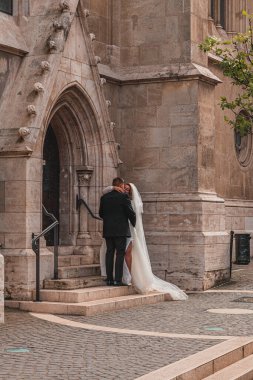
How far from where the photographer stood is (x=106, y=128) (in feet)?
56.5

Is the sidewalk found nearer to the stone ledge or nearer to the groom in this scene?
the groom

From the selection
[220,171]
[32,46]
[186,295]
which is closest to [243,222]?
[220,171]

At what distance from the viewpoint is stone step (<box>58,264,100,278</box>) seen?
15383mm

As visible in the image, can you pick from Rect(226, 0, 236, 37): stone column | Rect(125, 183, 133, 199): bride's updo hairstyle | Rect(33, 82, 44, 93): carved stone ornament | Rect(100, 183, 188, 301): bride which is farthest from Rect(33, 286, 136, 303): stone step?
Rect(226, 0, 236, 37): stone column

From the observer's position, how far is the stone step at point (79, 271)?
15.4 meters

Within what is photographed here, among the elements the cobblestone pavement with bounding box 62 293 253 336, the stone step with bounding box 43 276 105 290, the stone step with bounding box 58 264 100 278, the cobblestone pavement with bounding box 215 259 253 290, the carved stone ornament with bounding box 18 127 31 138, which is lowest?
the cobblestone pavement with bounding box 62 293 253 336

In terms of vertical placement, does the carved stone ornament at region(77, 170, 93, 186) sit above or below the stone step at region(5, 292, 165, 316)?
above

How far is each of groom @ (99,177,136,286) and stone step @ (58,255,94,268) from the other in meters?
0.88

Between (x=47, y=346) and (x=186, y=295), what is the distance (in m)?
6.63

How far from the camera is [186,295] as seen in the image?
16.7 meters

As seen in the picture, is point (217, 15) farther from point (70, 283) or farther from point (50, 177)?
point (70, 283)

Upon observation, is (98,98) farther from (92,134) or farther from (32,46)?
(32,46)

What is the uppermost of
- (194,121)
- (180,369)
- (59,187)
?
(194,121)

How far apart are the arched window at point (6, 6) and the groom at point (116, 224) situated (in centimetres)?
366
